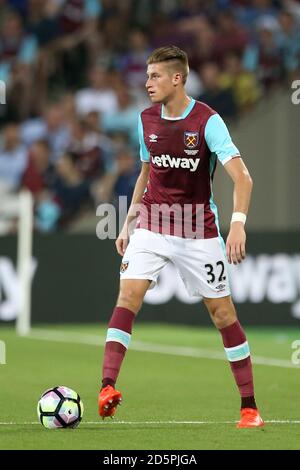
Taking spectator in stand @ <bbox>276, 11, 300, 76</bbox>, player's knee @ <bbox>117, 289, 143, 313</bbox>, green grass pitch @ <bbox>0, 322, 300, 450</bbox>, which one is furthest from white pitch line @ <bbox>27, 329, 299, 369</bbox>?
spectator in stand @ <bbox>276, 11, 300, 76</bbox>

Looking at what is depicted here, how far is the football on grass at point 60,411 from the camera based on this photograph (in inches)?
306

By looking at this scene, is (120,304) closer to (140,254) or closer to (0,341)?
(140,254)

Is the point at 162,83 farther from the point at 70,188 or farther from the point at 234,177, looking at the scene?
the point at 70,188

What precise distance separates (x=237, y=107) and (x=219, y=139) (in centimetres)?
1113

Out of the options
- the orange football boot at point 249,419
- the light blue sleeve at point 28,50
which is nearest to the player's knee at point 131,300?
the orange football boot at point 249,419

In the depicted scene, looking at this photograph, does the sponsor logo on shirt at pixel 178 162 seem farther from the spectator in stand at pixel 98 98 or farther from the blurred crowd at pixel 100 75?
the spectator in stand at pixel 98 98

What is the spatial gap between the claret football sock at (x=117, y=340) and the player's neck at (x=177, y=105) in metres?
1.27

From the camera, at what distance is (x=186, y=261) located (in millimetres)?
8039

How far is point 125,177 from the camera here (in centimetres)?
1758

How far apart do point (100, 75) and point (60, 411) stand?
40.3 feet

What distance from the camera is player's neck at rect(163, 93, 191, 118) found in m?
8.09

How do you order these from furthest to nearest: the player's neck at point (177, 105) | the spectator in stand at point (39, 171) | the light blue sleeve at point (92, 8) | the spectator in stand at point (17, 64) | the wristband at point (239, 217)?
the light blue sleeve at point (92, 8) → the spectator in stand at point (17, 64) → the spectator in stand at point (39, 171) → the player's neck at point (177, 105) → the wristband at point (239, 217)

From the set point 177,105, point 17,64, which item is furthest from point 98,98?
point 177,105
